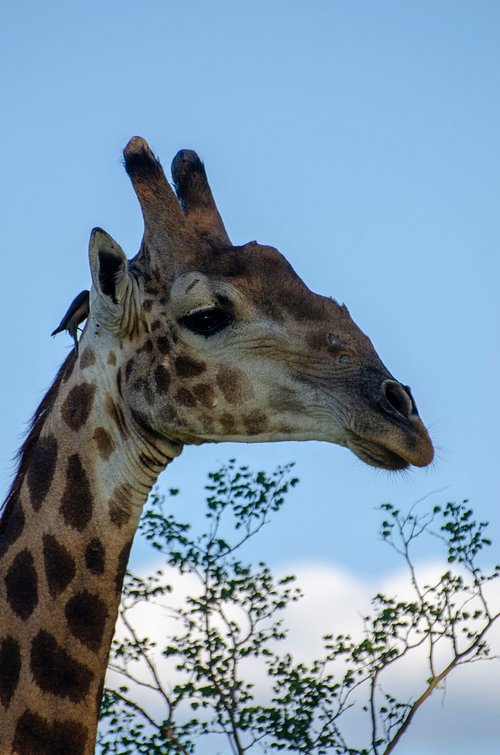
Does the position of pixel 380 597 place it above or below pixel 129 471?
above

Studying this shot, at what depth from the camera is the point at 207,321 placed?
6520 mm

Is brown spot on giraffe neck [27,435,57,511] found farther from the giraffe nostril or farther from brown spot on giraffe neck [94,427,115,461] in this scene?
the giraffe nostril

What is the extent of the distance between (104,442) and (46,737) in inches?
61.0

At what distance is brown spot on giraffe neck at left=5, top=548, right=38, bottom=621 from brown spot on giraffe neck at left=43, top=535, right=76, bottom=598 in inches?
3.2

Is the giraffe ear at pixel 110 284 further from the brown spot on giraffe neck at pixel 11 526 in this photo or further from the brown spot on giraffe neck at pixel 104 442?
the brown spot on giraffe neck at pixel 11 526

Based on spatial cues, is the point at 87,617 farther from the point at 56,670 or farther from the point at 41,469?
the point at 41,469

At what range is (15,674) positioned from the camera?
5.76 m

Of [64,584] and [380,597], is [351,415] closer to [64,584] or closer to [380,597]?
[64,584]

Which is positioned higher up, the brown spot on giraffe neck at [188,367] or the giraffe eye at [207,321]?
the giraffe eye at [207,321]

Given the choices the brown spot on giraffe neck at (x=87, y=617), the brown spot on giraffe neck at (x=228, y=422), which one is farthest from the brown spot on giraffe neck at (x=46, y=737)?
the brown spot on giraffe neck at (x=228, y=422)

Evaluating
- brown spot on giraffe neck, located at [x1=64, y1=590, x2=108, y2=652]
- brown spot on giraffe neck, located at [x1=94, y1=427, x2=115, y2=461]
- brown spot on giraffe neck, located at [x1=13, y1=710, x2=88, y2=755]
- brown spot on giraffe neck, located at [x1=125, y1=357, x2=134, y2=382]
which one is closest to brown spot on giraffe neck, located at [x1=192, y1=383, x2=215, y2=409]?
brown spot on giraffe neck, located at [x1=125, y1=357, x2=134, y2=382]

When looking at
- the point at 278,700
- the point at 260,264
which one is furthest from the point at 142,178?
the point at 278,700

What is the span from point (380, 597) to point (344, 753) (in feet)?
5.31

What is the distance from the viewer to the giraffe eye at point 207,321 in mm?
6500
